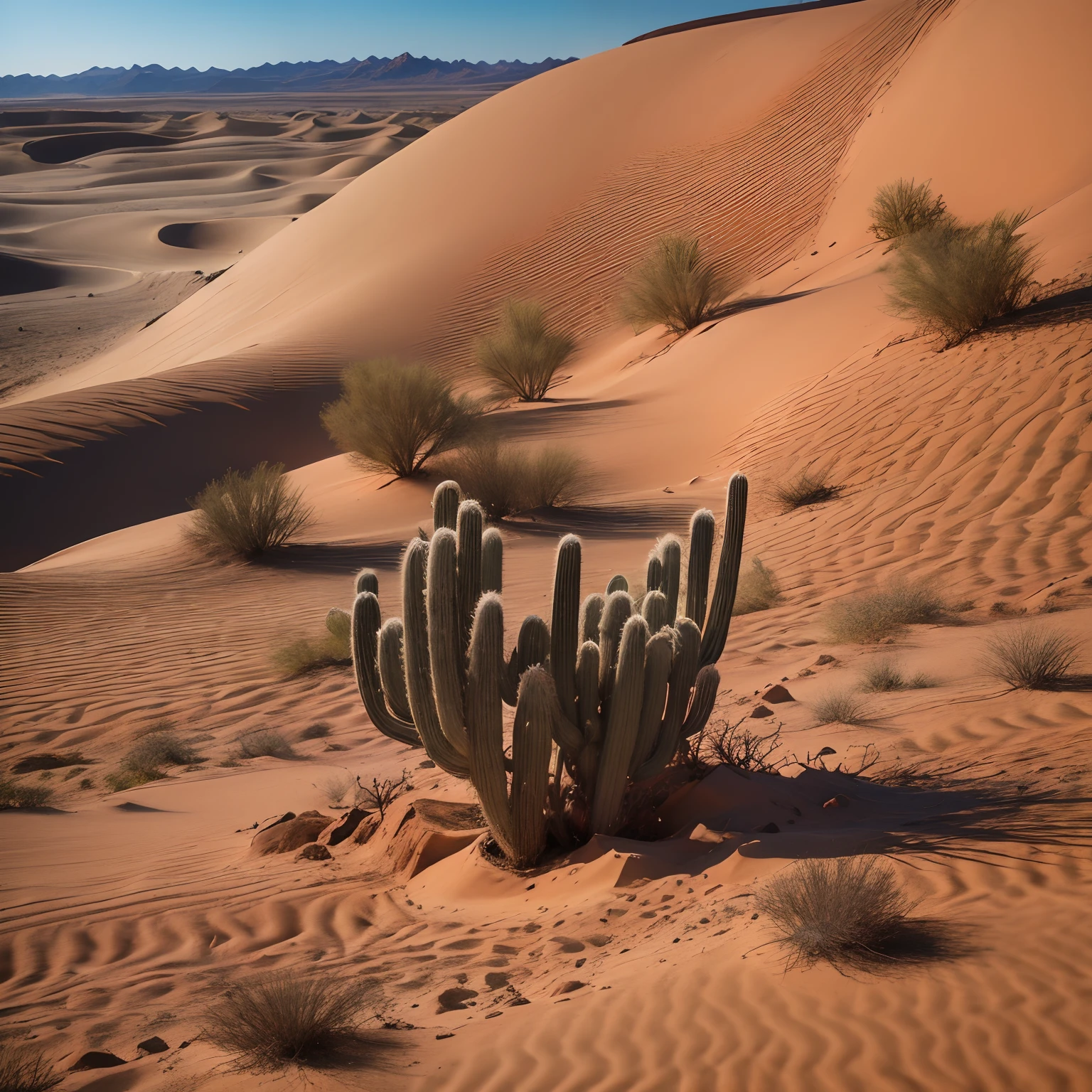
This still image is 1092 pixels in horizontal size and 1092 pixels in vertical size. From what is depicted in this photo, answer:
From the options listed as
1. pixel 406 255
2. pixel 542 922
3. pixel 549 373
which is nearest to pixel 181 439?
pixel 549 373

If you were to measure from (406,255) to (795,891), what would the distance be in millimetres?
30654

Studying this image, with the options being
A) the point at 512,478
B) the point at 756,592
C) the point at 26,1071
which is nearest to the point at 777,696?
the point at 756,592

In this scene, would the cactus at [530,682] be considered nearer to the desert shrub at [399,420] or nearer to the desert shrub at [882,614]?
the desert shrub at [882,614]

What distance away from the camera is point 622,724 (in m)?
4.62

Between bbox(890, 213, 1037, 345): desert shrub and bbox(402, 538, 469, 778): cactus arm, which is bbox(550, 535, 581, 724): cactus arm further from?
bbox(890, 213, 1037, 345): desert shrub

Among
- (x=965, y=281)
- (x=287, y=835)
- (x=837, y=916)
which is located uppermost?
(x=965, y=281)

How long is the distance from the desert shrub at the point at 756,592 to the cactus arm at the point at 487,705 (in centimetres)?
514

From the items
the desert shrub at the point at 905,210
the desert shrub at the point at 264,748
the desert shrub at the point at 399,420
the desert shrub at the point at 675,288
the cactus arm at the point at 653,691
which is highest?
the desert shrub at the point at 905,210

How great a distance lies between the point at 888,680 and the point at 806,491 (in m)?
5.68

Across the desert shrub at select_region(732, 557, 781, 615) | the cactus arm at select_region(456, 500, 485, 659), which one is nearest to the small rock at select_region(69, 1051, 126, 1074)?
the cactus arm at select_region(456, 500, 485, 659)

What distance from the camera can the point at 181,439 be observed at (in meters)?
20.6

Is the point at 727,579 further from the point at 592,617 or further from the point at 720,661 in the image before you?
the point at 720,661

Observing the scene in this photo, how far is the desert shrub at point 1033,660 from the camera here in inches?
230

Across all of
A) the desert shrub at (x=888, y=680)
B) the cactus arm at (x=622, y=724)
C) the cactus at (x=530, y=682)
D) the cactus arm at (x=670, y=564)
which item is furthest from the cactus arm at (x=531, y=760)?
the desert shrub at (x=888, y=680)
